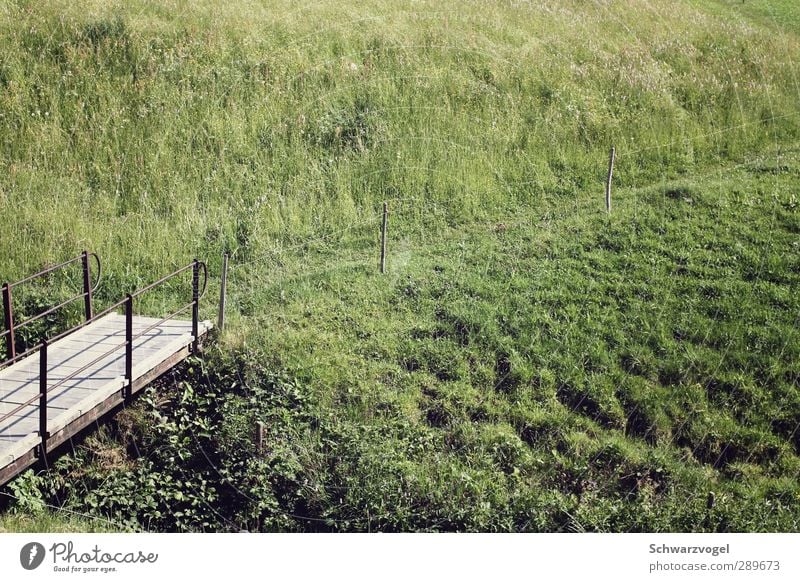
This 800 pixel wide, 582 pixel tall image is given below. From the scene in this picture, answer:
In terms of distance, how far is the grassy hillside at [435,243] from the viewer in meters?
6.83

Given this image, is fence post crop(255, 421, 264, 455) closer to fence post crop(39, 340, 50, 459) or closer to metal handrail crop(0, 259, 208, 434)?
metal handrail crop(0, 259, 208, 434)

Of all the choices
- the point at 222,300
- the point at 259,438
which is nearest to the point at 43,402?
the point at 259,438

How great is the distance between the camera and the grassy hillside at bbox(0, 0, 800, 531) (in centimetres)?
683

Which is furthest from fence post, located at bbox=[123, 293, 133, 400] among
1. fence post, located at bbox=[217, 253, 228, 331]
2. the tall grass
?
the tall grass

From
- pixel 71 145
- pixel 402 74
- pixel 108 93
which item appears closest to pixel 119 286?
pixel 71 145

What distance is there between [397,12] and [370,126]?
1.62 metres

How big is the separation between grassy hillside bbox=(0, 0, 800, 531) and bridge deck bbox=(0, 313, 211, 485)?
401 mm

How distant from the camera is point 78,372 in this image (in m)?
6.40

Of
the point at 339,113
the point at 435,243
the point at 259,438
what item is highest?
the point at 339,113

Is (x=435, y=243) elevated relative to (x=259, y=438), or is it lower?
elevated

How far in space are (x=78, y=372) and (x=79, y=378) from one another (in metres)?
0.27

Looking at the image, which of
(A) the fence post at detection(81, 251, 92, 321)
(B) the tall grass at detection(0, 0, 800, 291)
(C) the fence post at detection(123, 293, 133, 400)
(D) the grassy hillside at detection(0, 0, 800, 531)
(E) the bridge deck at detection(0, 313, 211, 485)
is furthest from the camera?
(B) the tall grass at detection(0, 0, 800, 291)

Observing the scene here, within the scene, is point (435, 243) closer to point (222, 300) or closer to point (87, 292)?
point (222, 300)

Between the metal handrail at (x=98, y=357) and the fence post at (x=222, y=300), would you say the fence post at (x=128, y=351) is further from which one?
the fence post at (x=222, y=300)
